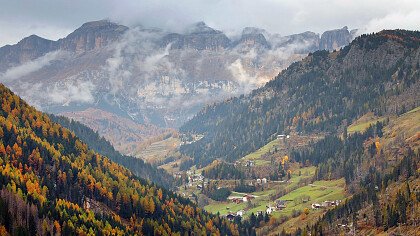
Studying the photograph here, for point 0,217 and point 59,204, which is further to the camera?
point 59,204

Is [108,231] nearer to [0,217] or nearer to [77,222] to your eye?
[77,222]

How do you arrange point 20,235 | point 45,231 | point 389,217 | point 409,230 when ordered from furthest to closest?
point 389,217, point 409,230, point 45,231, point 20,235

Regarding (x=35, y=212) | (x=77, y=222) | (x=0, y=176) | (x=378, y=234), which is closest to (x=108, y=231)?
(x=77, y=222)

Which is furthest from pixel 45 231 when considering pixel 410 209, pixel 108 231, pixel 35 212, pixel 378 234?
pixel 410 209

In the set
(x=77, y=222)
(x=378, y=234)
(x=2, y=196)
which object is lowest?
(x=378, y=234)

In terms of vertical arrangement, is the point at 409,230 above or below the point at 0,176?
below

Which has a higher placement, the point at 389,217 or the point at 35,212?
the point at 35,212

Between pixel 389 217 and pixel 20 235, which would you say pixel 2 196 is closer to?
pixel 20 235

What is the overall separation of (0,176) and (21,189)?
8.42 m

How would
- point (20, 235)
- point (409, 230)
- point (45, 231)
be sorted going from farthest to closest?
point (409, 230)
point (45, 231)
point (20, 235)

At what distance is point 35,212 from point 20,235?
2370 centimetres

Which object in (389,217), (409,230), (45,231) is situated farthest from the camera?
(389,217)

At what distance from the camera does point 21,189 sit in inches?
7579

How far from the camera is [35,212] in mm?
173000
